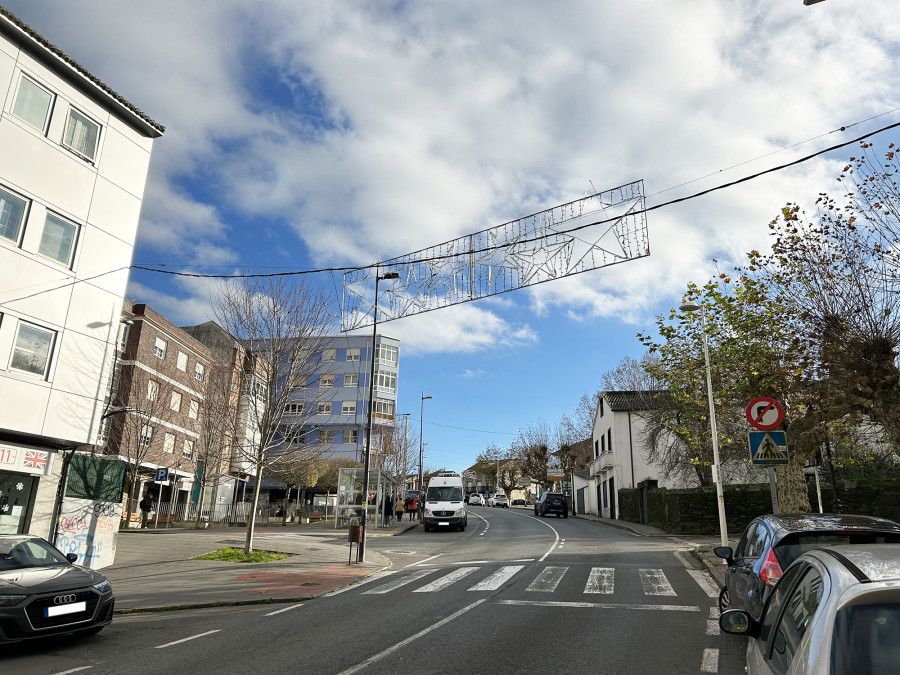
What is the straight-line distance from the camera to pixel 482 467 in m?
108

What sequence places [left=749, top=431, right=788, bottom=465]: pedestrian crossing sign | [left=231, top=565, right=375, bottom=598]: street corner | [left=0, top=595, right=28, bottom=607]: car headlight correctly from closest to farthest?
[left=0, top=595, right=28, bottom=607]: car headlight < [left=749, top=431, right=788, bottom=465]: pedestrian crossing sign < [left=231, top=565, right=375, bottom=598]: street corner

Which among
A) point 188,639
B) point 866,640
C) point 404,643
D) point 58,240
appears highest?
point 58,240

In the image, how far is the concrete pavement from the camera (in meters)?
11.3

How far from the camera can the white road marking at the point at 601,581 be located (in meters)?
11.2

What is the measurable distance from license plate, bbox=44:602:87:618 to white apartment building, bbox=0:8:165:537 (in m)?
7.55

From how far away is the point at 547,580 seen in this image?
41.0 ft

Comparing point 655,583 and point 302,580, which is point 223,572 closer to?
point 302,580

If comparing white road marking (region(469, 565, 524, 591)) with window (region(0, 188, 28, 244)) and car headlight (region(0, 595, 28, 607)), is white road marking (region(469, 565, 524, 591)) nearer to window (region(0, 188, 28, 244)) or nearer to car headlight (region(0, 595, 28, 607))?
car headlight (region(0, 595, 28, 607))

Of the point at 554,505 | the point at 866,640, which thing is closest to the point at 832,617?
the point at 866,640

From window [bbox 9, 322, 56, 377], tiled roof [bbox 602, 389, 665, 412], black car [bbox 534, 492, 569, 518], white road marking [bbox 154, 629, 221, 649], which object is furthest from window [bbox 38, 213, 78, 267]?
black car [bbox 534, 492, 569, 518]

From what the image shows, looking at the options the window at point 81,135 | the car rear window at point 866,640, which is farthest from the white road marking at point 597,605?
the window at point 81,135

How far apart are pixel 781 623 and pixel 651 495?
104 feet

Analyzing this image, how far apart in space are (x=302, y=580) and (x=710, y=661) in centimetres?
931

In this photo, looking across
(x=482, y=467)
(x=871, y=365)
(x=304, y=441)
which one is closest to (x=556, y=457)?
(x=482, y=467)
